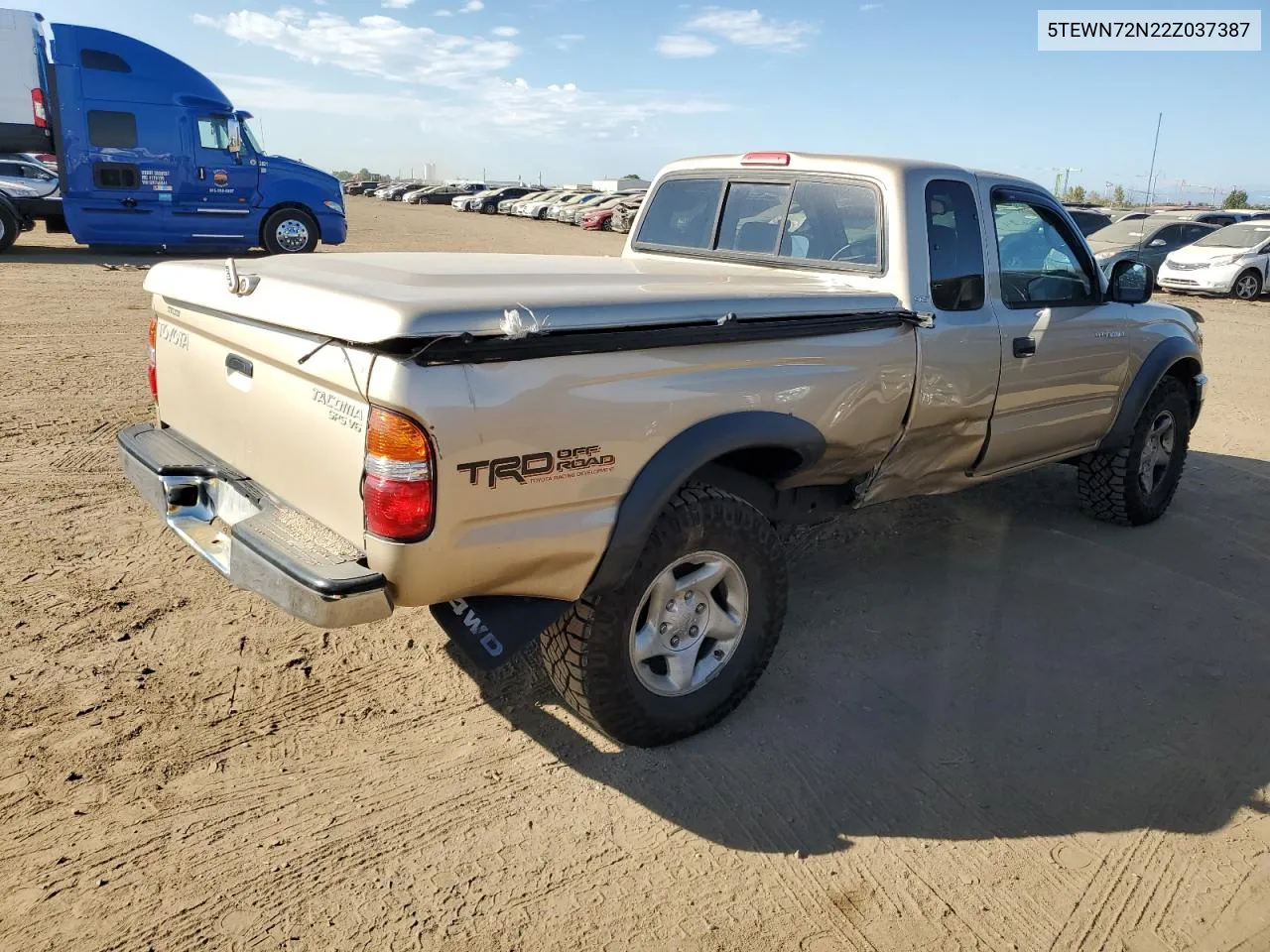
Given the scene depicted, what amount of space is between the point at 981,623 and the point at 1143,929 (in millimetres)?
1745

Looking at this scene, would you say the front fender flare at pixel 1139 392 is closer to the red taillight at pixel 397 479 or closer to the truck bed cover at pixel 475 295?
the truck bed cover at pixel 475 295

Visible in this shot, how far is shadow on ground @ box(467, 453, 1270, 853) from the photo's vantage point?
2957mm

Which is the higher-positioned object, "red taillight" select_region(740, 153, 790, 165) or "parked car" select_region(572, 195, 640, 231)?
"red taillight" select_region(740, 153, 790, 165)

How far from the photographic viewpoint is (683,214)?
485cm

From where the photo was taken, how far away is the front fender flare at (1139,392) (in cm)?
503

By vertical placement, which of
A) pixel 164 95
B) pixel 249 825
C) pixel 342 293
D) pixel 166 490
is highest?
pixel 164 95

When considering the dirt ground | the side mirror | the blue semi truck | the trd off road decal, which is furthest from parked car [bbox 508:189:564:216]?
the trd off road decal

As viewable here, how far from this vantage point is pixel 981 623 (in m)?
4.16

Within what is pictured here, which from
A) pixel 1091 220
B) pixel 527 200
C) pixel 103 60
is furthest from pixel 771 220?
pixel 527 200

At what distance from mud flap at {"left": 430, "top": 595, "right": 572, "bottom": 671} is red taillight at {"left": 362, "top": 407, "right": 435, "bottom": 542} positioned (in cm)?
37

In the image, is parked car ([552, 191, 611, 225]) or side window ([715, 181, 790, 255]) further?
parked car ([552, 191, 611, 225])

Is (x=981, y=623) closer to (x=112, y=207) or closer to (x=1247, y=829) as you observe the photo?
(x=1247, y=829)

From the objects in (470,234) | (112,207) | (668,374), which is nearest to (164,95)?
(112,207)

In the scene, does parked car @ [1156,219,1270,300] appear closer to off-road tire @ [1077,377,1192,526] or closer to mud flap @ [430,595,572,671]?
off-road tire @ [1077,377,1192,526]
